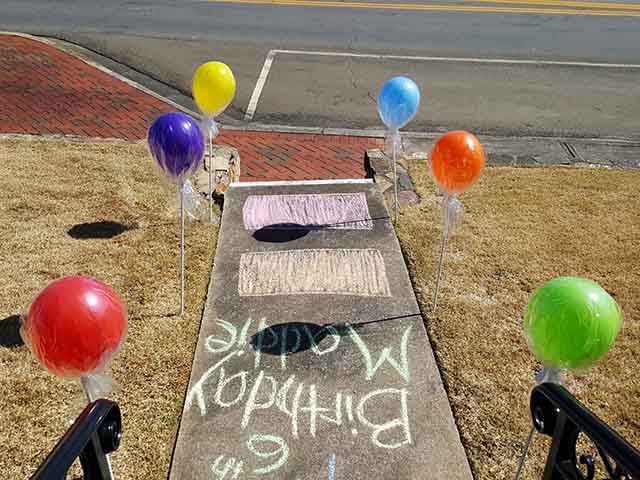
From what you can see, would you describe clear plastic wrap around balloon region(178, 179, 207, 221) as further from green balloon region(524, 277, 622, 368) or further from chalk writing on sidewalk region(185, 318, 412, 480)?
green balloon region(524, 277, 622, 368)

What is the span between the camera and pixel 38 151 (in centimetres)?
739

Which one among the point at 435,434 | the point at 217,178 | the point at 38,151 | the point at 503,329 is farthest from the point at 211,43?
the point at 435,434

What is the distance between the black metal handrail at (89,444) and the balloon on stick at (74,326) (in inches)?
22.2

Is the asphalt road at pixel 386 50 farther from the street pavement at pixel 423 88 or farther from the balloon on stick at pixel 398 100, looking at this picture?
the balloon on stick at pixel 398 100

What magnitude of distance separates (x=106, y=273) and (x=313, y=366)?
2098 mm

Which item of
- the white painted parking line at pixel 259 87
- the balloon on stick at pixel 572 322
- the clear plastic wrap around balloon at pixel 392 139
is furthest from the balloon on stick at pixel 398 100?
the white painted parking line at pixel 259 87

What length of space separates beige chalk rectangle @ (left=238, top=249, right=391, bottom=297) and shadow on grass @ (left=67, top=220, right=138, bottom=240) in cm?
130

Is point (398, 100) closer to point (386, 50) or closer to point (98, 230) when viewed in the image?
point (98, 230)

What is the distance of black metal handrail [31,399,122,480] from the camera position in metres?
1.78

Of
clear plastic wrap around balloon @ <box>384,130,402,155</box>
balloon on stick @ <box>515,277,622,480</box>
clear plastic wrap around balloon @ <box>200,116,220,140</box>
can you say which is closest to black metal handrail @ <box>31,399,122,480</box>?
balloon on stick @ <box>515,277,622,480</box>

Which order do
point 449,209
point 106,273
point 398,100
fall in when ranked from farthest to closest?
point 398,100, point 106,273, point 449,209

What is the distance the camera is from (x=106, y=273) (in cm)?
522

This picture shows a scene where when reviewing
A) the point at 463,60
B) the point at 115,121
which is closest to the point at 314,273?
the point at 115,121

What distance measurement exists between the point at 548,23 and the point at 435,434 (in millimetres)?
14773
